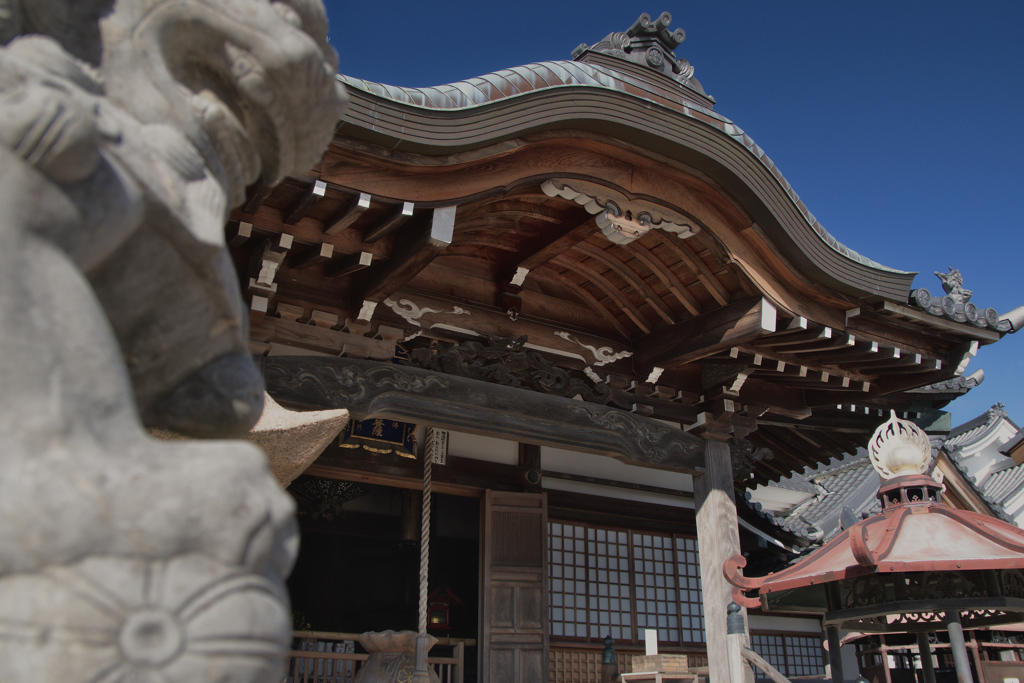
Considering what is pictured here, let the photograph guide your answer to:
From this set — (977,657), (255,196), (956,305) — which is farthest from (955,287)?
(255,196)

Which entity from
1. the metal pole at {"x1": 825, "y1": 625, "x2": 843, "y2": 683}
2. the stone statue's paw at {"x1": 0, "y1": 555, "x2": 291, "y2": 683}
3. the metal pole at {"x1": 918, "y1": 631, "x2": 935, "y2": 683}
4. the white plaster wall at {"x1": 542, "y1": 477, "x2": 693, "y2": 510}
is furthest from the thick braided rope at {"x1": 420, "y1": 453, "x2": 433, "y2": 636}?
the stone statue's paw at {"x1": 0, "y1": 555, "x2": 291, "y2": 683}

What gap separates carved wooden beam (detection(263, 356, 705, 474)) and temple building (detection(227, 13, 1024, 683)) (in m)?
0.02

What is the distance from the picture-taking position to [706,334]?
612 centimetres

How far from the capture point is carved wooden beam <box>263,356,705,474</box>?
15.9ft

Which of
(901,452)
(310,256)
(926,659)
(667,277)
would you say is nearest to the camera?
(310,256)

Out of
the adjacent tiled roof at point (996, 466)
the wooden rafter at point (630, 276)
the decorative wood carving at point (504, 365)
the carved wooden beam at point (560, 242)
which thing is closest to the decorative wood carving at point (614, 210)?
the carved wooden beam at point (560, 242)

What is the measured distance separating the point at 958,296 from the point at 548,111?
4295 millimetres

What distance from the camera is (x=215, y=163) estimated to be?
4.60 ft

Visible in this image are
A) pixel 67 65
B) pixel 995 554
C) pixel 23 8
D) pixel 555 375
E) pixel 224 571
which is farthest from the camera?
pixel 555 375

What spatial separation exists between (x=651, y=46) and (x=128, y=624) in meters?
6.97

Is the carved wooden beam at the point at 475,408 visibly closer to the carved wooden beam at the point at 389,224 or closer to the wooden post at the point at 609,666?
the carved wooden beam at the point at 389,224

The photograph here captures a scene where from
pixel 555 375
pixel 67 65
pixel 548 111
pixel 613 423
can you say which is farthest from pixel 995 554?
pixel 67 65

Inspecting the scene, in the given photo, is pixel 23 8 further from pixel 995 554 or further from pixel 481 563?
pixel 481 563

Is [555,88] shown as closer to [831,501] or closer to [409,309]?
[409,309]
